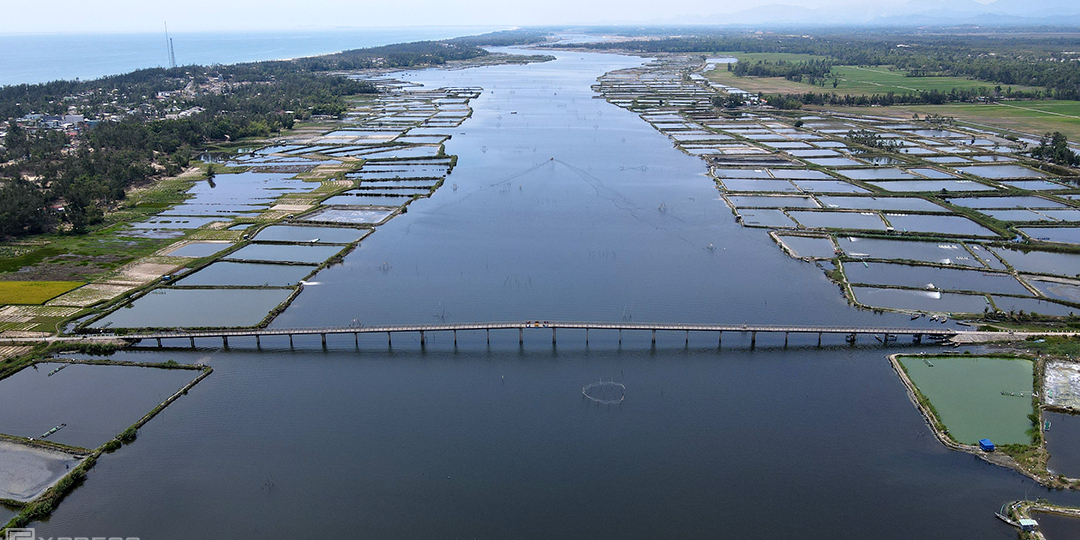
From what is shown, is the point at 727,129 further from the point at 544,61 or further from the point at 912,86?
the point at 544,61

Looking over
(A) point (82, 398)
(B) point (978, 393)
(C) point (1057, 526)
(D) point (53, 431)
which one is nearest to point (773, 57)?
(B) point (978, 393)

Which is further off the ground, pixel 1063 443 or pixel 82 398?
pixel 82 398

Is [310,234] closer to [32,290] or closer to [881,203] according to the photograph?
[32,290]

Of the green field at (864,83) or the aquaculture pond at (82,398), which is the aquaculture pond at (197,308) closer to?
the aquaculture pond at (82,398)

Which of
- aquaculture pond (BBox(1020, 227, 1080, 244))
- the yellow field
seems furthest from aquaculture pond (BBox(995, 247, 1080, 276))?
the yellow field

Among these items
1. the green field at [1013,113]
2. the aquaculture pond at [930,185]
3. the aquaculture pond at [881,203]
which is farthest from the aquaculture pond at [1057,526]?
the green field at [1013,113]

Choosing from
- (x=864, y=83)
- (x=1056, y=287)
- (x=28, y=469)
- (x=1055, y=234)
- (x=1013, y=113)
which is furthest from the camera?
(x=864, y=83)
